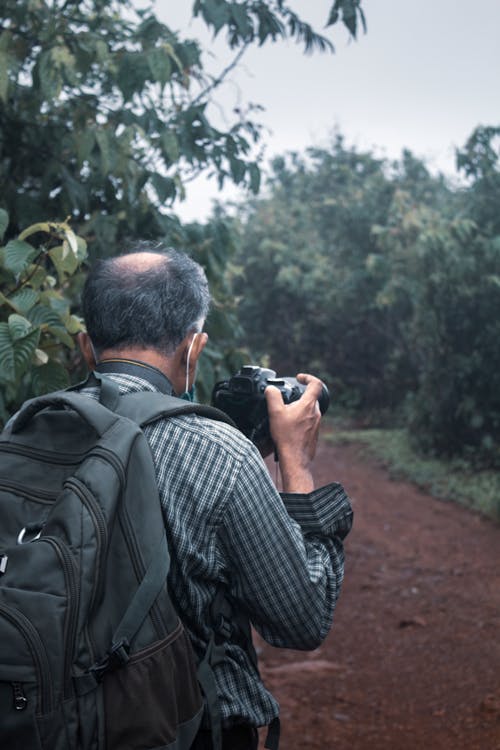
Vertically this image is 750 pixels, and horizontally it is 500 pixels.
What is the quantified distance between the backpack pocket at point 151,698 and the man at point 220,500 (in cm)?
16

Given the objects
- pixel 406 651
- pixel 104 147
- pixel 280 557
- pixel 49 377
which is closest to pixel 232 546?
pixel 280 557

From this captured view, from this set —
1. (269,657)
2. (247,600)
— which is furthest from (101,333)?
(269,657)

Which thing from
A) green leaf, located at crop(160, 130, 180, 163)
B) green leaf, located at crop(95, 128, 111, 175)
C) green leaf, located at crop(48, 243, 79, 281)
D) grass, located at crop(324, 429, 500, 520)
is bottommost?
grass, located at crop(324, 429, 500, 520)

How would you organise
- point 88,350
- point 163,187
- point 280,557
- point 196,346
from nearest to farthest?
point 280,557 → point 196,346 → point 88,350 → point 163,187

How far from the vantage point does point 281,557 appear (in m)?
1.58

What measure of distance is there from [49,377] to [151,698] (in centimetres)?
110

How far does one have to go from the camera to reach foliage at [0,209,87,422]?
2094 mm

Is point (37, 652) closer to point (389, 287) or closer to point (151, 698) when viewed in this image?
point (151, 698)

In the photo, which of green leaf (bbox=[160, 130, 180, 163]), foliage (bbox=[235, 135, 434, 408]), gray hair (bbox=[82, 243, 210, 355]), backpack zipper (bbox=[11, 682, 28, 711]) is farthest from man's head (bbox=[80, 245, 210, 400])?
foliage (bbox=[235, 135, 434, 408])

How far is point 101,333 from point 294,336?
1347cm

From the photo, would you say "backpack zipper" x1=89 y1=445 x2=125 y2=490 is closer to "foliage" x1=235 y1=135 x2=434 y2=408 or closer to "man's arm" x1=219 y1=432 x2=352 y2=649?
"man's arm" x1=219 y1=432 x2=352 y2=649

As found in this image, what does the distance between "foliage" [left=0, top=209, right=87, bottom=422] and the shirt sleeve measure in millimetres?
783

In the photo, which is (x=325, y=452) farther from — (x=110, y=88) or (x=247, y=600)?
(x=247, y=600)

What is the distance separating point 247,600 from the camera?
1645 millimetres
